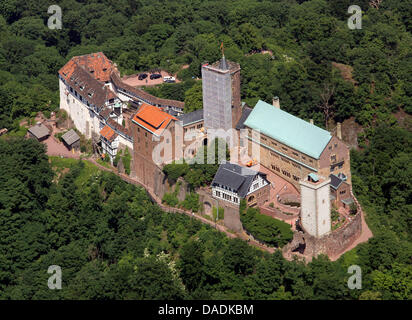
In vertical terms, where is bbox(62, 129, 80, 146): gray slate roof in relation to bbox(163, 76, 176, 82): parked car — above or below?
below

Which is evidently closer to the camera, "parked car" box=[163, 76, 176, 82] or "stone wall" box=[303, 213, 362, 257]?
"stone wall" box=[303, 213, 362, 257]

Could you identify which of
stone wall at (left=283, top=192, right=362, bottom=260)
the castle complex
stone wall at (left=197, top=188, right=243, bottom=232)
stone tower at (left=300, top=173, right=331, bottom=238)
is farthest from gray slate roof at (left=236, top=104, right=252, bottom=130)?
stone wall at (left=283, top=192, right=362, bottom=260)

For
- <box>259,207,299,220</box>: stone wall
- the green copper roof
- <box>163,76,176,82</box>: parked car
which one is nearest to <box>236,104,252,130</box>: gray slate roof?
the green copper roof

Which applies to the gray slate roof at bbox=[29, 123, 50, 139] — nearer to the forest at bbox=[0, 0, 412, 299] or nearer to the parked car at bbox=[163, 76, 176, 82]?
the forest at bbox=[0, 0, 412, 299]

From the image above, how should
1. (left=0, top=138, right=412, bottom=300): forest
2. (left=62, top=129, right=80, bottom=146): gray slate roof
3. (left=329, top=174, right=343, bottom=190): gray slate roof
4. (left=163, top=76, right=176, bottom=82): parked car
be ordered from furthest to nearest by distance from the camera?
(left=163, top=76, right=176, bottom=82): parked car, (left=62, top=129, right=80, bottom=146): gray slate roof, (left=329, top=174, right=343, bottom=190): gray slate roof, (left=0, top=138, right=412, bottom=300): forest

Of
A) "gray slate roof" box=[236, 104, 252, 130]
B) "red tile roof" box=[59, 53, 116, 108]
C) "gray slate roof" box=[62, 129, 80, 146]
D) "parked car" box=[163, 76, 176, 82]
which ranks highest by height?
A: "gray slate roof" box=[236, 104, 252, 130]

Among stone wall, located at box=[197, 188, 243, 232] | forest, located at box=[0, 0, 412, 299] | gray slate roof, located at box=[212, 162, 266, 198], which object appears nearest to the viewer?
forest, located at box=[0, 0, 412, 299]

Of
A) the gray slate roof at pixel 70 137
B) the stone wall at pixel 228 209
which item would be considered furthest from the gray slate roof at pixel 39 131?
the stone wall at pixel 228 209
